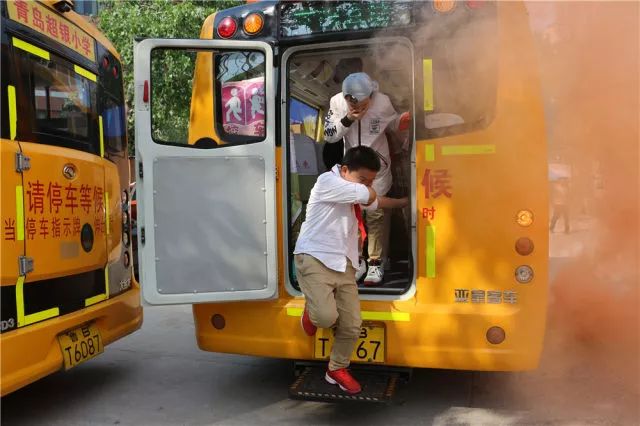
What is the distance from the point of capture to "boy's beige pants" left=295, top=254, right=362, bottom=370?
3.33 metres

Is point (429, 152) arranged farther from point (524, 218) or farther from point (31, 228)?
point (31, 228)

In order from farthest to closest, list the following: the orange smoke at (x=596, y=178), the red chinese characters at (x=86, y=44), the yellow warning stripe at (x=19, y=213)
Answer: the red chinese characters at (x=86, y=44) < the orange smoke at (x=596, y=178) < the yellow warning stripe at (x=19, y=213)

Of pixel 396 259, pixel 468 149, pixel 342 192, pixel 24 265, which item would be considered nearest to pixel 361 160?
pixel 342 192

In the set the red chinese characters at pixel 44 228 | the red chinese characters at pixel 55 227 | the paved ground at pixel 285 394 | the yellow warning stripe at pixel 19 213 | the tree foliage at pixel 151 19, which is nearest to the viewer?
the yellow warning stripe at pixel 19 213

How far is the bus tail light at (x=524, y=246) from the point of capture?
3.26m

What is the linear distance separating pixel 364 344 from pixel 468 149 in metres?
1.34

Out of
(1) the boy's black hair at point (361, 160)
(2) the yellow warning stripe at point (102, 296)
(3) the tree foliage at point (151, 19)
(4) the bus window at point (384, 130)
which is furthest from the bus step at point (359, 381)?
(3) the tree foliage at point (151, 19)

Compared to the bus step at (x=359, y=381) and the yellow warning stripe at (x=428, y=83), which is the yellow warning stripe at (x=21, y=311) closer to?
the bus step at (x=359, y=381)

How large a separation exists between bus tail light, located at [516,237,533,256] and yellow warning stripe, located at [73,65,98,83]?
3169 mm

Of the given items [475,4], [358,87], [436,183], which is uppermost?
[475,4]

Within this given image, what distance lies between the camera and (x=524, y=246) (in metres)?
3.27

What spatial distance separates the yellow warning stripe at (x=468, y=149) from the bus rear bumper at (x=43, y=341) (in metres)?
2.56

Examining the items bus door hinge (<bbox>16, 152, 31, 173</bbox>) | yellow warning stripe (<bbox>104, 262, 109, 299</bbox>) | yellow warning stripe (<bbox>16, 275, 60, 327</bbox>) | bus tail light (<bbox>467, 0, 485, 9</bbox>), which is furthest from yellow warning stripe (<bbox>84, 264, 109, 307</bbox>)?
bus tail light (<bbox>467, 0, 485, 9</bbox>)

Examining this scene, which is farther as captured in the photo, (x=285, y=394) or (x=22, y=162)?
(x=285, y=394)
